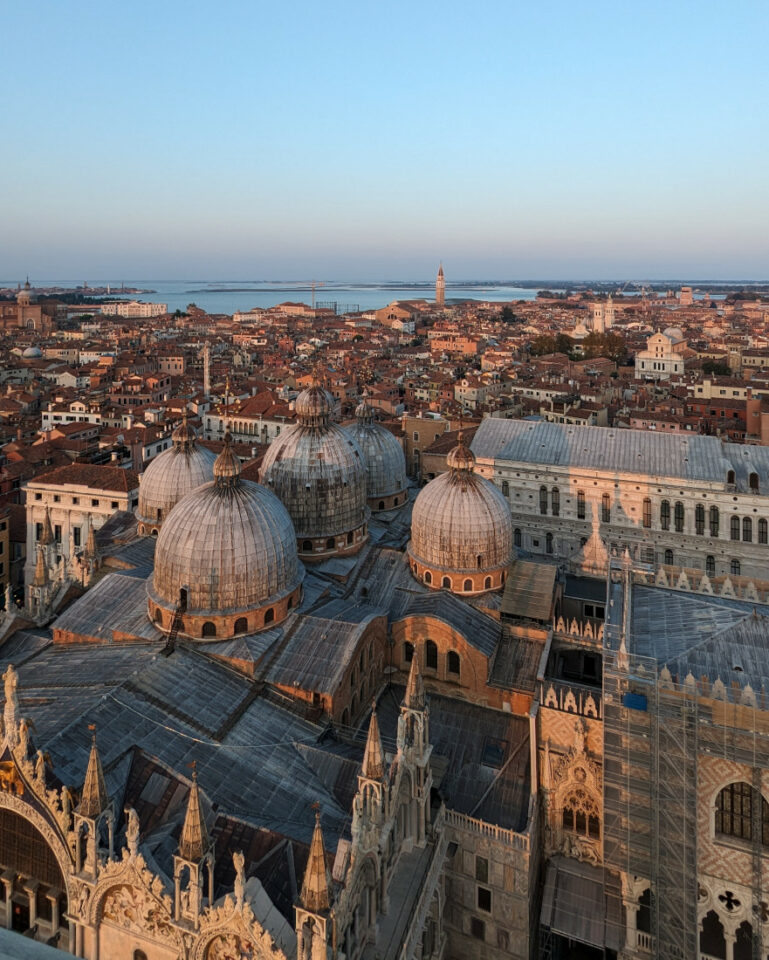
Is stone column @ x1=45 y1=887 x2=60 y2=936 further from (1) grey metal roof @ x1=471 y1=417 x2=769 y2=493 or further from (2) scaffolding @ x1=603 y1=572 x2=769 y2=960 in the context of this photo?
(1) grey metal roof @ x1=471 y1=417 x2=769 y2=493

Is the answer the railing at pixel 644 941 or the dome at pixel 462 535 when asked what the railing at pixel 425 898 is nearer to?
the railing at pixel 644 941

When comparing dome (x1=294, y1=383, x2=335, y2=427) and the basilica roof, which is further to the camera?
dome (x1=294, y1=383, x2=335, y2=427)

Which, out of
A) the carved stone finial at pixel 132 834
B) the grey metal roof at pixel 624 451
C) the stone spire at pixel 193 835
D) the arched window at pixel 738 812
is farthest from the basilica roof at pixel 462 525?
the grey metal roof at pixel 624 451

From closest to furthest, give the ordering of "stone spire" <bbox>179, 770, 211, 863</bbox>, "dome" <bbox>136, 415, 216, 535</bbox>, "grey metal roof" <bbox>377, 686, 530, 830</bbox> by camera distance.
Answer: "stone spire" <bbox>179, 770, 211, 863</bbox>, "grey metal roof" <bbox>377, 686, 530, 830</bbox>, "dome" <bbox>136, 415, 216, 535</bbox>

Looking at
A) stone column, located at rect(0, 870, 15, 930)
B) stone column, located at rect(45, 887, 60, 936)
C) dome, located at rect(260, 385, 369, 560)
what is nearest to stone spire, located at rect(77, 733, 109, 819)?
stone column, located at rect(45, 887, 60, 936)

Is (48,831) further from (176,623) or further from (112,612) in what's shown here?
(112,612)

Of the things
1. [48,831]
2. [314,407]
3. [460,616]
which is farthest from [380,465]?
[48,831]

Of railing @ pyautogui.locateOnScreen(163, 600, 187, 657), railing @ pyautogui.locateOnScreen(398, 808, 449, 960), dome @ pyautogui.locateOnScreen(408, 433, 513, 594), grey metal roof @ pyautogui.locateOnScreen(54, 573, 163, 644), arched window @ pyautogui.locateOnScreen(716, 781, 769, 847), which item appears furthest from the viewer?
dome @ pyautogui.locateOnScreen(408, 433, 513, 594)
